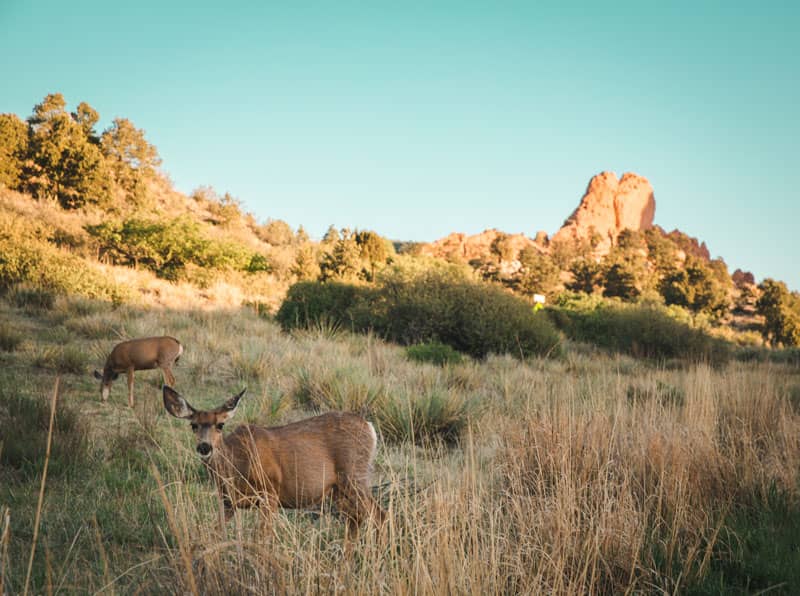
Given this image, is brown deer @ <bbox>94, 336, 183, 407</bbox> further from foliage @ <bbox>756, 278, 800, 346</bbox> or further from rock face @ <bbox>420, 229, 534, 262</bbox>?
rock face @ <bbox>420, 229, 534, 262</bbox>

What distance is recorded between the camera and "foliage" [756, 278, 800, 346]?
3528cm

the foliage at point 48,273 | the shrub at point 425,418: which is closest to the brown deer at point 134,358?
the shrub at point 425,418

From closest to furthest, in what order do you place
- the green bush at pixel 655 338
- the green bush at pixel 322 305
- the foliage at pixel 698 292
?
the green bush at pixel 322 305 → the green bush at pixel 655 338 → the foliage at pixel 698 292

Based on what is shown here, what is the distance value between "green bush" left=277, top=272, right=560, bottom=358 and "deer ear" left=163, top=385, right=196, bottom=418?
9958mm

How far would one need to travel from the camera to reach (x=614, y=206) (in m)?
87.4

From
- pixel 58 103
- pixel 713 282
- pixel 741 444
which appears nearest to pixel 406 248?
pixel 713 282

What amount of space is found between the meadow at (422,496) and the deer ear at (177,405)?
274mm

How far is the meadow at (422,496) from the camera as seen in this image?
6.06 feet

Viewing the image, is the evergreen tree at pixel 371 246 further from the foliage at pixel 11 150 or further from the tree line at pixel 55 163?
the foliage at pixel 11 150

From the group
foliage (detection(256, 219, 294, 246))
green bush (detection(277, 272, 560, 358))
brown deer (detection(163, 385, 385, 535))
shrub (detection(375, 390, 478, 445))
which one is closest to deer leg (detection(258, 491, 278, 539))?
brown deer (detection(163, 385, 385, 535))

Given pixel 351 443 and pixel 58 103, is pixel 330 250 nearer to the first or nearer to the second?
pixel 58 103

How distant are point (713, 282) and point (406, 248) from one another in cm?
2885

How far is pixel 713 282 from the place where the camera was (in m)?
39.6

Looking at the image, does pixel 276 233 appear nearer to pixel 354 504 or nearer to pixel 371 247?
pixel 371 247
